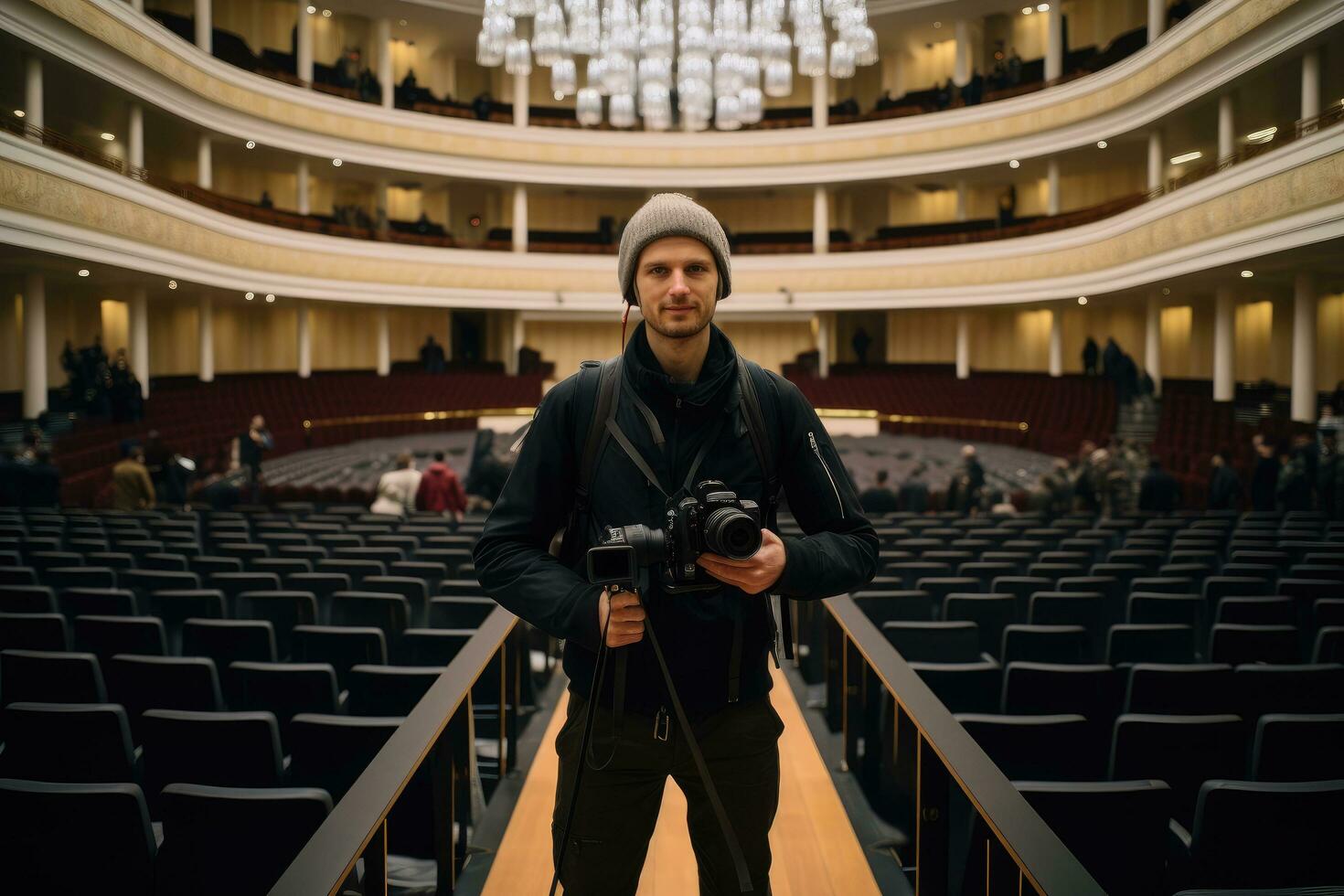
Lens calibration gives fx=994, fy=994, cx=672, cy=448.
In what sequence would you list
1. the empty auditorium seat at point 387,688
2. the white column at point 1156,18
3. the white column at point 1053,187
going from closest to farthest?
the empty auditorium seat at point 387,688
the white column at point 1156,18
the white column at point 1053,187

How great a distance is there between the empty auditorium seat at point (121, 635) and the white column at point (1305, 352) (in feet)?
55.7

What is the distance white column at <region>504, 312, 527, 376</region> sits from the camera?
101ft

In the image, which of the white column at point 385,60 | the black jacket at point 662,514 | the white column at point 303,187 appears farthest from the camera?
the white column at point 385,60

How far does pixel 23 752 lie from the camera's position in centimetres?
338

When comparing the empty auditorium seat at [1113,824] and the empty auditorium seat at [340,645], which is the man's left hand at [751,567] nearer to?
the empty auditorium seat at [1113,824]

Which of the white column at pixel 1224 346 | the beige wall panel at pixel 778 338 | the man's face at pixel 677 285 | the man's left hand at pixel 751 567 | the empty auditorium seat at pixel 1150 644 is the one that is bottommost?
the empty auditorium seat at pixel 1150 644

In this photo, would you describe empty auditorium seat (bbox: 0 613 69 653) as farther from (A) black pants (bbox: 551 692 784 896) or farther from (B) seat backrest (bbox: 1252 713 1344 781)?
(B) seat backrest (bbox: 1252 713 1344 781)

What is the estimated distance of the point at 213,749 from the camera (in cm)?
325

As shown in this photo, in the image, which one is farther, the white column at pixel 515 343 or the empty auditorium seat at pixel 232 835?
the white column at pixel 515 343

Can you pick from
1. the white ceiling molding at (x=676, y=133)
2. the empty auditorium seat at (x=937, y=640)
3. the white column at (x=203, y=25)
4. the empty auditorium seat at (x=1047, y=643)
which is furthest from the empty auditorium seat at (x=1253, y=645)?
the white column at (x=203, y=25)

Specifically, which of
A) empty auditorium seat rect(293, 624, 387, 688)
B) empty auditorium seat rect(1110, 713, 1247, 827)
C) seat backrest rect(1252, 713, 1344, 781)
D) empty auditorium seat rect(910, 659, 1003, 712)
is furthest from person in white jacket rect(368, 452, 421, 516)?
seat backrest rect(1252, 713, 1344, 781)

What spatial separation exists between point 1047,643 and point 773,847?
6.81ft

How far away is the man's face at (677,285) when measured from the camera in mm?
2084

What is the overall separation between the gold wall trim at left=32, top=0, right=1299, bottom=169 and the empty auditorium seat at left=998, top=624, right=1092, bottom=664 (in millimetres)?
14554
